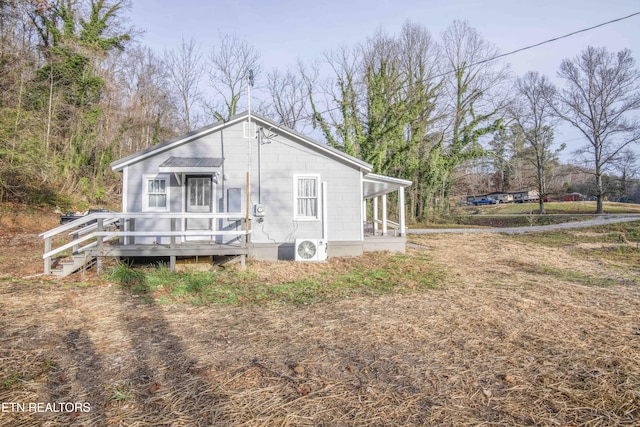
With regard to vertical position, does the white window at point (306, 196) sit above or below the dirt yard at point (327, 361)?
above

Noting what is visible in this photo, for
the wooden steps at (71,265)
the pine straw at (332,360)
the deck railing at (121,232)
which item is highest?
the deck railing at (121,232)

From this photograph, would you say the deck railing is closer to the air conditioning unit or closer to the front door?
the front door

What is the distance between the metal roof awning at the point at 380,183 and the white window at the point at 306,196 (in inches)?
73.7

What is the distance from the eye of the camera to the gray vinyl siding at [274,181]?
10.2 metres

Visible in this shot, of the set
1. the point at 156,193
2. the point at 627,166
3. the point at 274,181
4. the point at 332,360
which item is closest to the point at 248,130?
the point at 274,181

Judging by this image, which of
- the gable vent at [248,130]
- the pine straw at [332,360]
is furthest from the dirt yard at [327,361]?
the gable vent at [248,130]

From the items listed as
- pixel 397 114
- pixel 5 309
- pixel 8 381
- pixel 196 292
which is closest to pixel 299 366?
pixel 8 381

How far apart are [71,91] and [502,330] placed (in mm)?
25588

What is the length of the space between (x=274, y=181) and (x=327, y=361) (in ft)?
25.4

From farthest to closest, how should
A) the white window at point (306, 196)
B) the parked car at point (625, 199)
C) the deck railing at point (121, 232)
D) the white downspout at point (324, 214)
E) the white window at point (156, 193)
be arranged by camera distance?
the parked car at point (625, 199) → the white window at point (306, 196) → the white downspout at point (324, 214) → the white window at point (156, 193) → the deck railing at point (121, 232)

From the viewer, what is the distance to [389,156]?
2480 centimetres

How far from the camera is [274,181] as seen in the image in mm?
10625

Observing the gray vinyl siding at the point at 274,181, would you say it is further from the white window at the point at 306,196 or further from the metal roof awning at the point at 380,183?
the metal roof awning at the point at 380,183

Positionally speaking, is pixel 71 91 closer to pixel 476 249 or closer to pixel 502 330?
pixel 476 249
